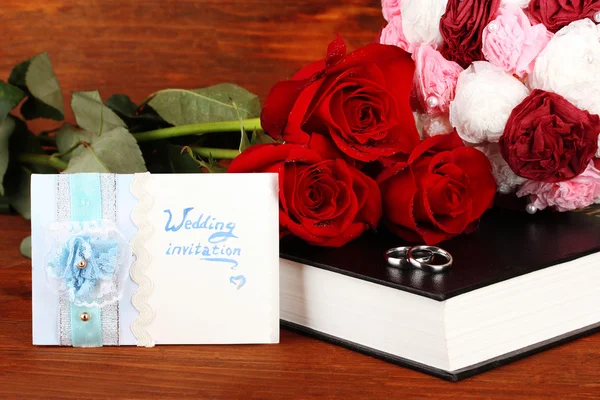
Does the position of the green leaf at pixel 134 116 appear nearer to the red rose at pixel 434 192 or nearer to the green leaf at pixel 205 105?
the green leaf at pixel 205 105

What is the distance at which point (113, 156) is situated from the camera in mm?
1003

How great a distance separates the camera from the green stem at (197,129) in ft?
3.29

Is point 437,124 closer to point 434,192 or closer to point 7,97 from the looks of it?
point 434,192

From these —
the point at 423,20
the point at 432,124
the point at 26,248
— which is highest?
the point at 423,20

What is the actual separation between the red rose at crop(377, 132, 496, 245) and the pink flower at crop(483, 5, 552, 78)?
10 centimetres

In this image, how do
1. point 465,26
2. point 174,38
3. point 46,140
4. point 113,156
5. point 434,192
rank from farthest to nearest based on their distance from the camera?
point 174,38 < point 46,140 < point 113,156 < point 465,26 < point 434,192

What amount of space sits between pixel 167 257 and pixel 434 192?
26 centimetres

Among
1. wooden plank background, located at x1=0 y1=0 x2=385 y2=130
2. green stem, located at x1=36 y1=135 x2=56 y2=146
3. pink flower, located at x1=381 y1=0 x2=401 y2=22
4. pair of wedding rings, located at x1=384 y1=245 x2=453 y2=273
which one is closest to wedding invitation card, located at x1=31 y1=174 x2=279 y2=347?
pair of wedding rings, located at x1=384 y1=245 x2=453 y2=273

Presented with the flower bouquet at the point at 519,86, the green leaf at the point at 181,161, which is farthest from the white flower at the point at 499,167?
the green leaf at the point at 181,161

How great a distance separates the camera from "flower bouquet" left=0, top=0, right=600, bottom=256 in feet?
2.50

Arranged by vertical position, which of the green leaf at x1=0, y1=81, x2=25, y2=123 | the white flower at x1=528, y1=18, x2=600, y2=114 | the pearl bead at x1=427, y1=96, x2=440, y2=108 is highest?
the white flower at x1=528, y1=18, x2=600, y2=114

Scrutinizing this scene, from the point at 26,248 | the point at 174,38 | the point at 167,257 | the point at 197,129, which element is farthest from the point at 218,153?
the point at 174,38

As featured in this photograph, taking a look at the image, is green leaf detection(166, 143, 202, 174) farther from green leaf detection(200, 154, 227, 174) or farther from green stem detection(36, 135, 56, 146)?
green stem detection(36, 135, 56, 146)

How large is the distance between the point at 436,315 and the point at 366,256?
11 cm
